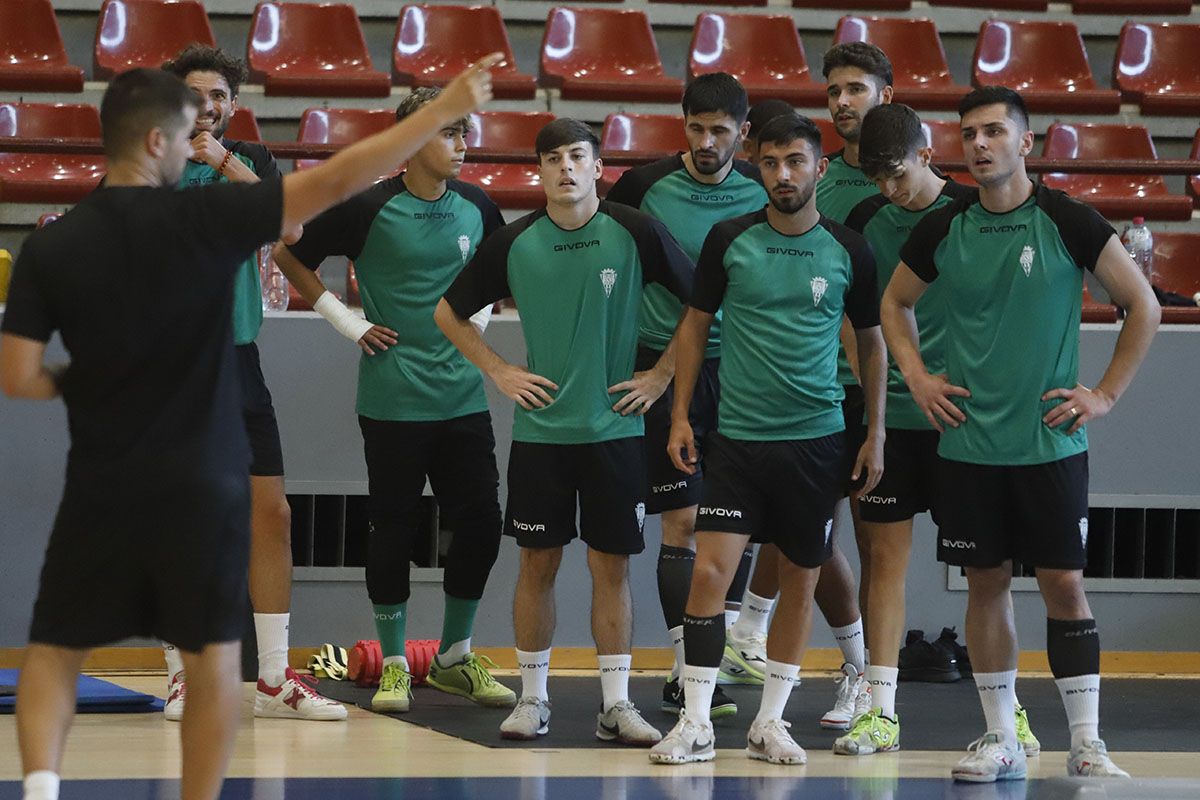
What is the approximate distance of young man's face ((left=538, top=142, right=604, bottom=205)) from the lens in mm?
5543

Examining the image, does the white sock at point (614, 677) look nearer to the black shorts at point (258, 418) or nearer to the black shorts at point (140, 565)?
the black shorts at point (258, 418)

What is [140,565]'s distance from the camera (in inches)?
144

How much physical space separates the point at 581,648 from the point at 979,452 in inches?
109

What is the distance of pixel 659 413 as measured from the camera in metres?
6.07

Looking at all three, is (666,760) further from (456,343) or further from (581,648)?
(581,648)

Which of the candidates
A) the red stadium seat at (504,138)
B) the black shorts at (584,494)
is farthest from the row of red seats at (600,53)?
the black shorts at (584,494)

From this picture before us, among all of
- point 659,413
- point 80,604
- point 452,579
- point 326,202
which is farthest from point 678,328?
point 80,604

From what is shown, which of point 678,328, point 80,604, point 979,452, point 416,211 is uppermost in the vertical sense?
point 416,211

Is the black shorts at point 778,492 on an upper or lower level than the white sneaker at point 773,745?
upper

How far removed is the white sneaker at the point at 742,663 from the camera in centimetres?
687

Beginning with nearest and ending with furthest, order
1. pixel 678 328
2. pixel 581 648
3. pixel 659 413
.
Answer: pixel 678 328
pixel 659 413
pixel 581 648

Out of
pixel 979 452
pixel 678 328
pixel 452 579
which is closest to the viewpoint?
pixel 979 452

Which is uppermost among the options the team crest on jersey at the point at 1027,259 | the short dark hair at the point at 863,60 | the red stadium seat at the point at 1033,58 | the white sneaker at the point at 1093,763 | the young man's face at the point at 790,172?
the red stadium seat at the point at 1033,58

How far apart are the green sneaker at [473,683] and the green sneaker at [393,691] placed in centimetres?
26
